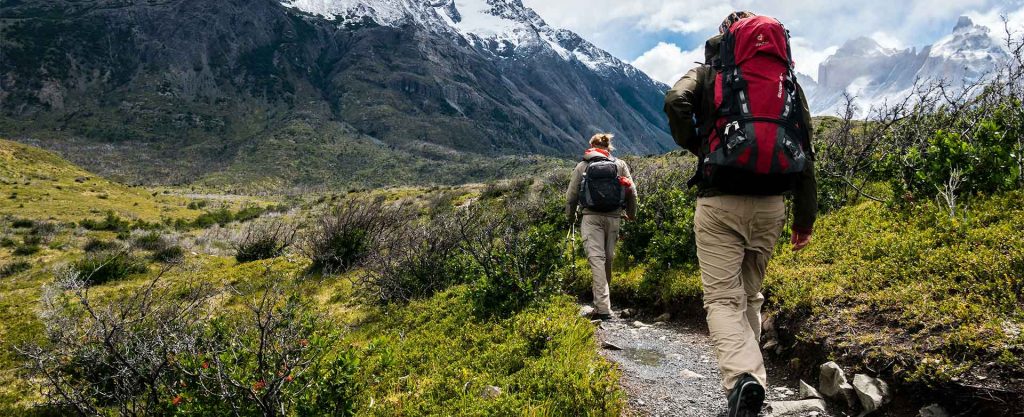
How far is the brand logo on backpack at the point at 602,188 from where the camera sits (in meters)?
5.79

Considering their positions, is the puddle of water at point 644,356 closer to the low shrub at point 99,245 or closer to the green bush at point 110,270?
the green bush at point 110,270

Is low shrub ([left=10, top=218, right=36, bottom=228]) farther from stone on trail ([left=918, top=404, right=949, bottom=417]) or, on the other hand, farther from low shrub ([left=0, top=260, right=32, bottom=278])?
stone on trail ([left=918, top=404, right=949, bottom=417])

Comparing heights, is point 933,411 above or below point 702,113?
below

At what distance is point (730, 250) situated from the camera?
3092mm

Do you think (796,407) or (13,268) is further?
(13,268)

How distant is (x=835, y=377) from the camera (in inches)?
135

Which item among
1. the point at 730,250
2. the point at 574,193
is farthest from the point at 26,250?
the point at 730,250

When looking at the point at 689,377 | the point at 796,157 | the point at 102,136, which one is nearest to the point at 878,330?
the point at 689,377

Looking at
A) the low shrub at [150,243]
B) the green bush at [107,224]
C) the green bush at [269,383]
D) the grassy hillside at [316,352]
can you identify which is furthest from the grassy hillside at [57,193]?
the green bush at [269,383]

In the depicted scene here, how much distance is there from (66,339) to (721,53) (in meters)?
5.43

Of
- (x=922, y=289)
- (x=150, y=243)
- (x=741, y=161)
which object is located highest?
(x=741, y=161)

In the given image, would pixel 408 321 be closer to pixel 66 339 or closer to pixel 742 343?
pixel 66 339

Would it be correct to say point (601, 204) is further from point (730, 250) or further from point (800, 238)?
point (730, 250)

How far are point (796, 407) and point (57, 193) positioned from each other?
38494 millimetres
